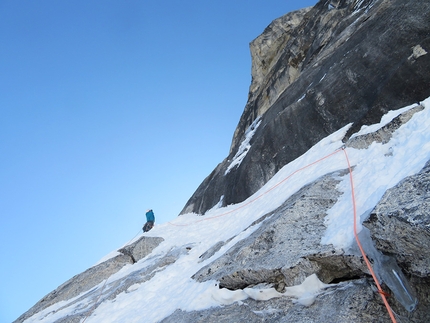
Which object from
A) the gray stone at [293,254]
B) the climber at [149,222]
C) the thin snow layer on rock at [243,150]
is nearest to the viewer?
the gray stone at [293,254]

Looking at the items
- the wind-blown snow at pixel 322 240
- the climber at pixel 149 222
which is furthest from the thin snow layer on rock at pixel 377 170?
the climber at pixel 149 222

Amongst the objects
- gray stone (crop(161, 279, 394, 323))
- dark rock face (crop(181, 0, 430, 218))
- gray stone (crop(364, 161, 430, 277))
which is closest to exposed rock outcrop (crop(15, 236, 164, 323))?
dark rock face (crop(181, 0, 430, 218))

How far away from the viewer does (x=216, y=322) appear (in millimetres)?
6781

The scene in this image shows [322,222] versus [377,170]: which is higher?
[377,170]

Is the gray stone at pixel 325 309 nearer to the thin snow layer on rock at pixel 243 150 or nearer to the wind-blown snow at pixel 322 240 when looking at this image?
the wind-blown snow at pixel 322 240

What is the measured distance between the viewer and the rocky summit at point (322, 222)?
4961 millimetres

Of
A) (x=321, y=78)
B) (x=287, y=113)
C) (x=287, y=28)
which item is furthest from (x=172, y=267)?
(x=287, y=28)

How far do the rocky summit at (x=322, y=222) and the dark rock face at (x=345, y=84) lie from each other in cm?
6

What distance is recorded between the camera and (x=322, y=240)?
6.54 metres

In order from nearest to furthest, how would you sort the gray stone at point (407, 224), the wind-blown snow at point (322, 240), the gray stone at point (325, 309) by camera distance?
the gray stone at point (407, 224) → the gray stone at point (325, 309) → the wind-blown snow at point (322, 240)

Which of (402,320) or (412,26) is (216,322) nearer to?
(402,320)

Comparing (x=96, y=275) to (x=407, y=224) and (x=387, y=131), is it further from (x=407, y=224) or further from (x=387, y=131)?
(x=407, y=224)

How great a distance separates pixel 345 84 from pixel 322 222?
11.3 meters

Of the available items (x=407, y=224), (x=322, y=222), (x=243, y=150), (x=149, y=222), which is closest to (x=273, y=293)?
(x=322, y=222)
